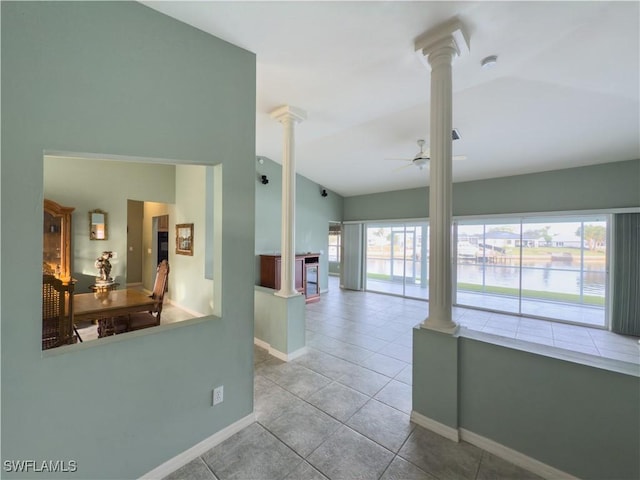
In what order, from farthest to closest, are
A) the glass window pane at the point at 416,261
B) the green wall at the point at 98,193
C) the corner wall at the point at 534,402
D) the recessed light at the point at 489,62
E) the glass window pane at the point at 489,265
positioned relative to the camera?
the glass window pane at the point at 416,261 < the glass window pane at the point at 489,265 < the green wall at the point at 98,193 < the recessed light at the point at 489,62 < the corner wall at the point at 534,402

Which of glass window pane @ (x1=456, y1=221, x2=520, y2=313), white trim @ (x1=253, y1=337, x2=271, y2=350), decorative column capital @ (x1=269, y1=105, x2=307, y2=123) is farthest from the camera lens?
glass window pane @ (x1=456, y1=221, x2=520, y2=313)

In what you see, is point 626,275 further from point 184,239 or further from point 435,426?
point 184,239

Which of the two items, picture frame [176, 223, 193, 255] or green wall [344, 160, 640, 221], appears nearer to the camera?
green wall [344, 160, 640, 221]

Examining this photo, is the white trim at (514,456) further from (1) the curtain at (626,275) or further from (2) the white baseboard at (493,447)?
(1) the curtain at (626,275)

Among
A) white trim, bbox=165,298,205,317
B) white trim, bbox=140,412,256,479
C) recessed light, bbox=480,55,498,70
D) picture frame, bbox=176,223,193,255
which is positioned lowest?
white trim, bbox=140,412,256,479

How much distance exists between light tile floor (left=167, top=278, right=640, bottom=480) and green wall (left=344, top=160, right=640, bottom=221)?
7.70 feet

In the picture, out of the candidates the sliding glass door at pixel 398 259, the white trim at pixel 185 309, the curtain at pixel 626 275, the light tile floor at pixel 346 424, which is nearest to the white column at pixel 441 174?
the light tile floor at pixel 346 424

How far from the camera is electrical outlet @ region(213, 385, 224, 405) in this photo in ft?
6.40

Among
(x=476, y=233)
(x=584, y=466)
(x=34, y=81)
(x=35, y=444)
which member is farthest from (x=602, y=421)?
(x=476, y=233)

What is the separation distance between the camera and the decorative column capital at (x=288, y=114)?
322cm

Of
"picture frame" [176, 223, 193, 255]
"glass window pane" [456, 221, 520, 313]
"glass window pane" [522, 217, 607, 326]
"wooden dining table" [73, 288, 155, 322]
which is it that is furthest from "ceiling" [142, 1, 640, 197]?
"wooden dining table" [73, 288, 155, 322]

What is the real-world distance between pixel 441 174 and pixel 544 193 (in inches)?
178

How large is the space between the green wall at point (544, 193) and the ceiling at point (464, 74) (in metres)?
0.26

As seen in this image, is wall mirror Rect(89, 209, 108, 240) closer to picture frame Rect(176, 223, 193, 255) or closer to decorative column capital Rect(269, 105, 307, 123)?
picture frame Rect(176, 223, 193, 255)
